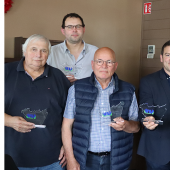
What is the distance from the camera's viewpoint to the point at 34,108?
5.64 ft

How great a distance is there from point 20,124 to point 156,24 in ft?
12.8

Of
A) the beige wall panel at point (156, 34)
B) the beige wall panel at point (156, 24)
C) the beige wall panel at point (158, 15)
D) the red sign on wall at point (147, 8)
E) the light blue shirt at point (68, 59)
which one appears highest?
the red sign on wall at point (147, 8)

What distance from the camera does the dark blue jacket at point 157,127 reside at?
1.95 m

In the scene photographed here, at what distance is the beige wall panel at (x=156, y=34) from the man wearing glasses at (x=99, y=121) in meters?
3.00

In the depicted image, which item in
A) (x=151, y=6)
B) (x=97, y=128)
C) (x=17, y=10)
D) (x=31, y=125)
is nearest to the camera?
(x=31, y=125)

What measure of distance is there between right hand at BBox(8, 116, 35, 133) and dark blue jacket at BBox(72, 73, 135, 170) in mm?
441

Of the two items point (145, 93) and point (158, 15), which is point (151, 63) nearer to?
point (158, 15)

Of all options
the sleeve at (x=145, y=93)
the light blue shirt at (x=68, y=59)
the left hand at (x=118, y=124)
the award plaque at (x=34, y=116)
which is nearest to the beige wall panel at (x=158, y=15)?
the light blue shirt at (x=68, y=59)


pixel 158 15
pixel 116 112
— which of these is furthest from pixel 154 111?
pixel 158 15

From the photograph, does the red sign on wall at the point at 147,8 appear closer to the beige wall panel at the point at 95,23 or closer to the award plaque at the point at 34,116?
the beige wall panel at the point at 95,23

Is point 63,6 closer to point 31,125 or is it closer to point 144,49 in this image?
point 144,49

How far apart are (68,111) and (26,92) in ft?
1.29

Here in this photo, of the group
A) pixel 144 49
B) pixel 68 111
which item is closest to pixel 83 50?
pixel 68 111

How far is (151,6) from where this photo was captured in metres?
4.67
